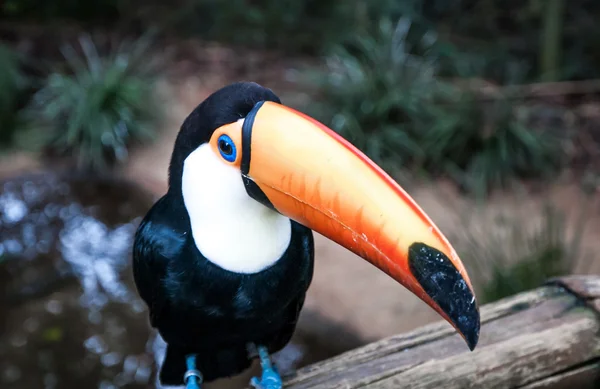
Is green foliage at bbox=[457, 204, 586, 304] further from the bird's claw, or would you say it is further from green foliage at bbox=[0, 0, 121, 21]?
green foliage at bbox=[0, 0, 121, 21]

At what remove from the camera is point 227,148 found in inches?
45.4

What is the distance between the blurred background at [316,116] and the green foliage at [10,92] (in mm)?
15

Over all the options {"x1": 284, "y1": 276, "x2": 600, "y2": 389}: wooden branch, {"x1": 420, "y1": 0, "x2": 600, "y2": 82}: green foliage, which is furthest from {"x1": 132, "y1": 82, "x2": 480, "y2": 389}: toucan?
{"x1": 420, "y1": 0, "x2": 600, "y2": 82}: green foliage

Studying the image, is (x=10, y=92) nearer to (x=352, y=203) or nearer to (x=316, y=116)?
(x=316, y=116)

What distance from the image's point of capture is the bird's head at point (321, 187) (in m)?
1.00

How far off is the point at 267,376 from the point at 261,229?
1.50 feet

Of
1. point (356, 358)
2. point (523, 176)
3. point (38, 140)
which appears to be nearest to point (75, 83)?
point (38, 140)

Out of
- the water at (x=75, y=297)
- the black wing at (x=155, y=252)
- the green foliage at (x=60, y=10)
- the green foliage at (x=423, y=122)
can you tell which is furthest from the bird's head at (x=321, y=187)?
the green foliage at (x=60, y=10)

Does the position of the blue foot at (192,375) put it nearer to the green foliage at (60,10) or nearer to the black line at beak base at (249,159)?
the black line at beak base at (249,159)

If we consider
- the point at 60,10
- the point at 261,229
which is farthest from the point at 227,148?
the point at 60,10

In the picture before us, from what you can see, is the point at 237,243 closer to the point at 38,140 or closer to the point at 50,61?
the point at 38,140

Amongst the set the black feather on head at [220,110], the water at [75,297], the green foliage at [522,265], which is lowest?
the water at [75,297]

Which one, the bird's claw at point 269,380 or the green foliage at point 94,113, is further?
the green foliage at point 94,113

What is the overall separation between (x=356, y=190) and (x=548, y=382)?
2.97 feet
